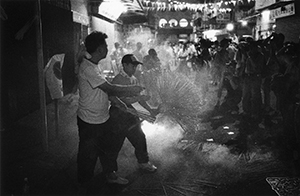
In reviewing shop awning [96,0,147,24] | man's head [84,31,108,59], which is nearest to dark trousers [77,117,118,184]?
man's head [84,31,108,59]

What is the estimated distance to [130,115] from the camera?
457 centimetres

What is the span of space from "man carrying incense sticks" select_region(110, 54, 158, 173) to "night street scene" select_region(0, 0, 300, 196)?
0.06 feet

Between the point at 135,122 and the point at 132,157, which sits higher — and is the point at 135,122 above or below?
above

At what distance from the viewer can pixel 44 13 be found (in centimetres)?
742

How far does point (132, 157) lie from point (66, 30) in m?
5.65

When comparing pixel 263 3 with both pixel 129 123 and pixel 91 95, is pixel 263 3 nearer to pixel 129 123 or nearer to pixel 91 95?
pixel 129 123

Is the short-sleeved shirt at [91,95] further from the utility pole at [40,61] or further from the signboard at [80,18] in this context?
the signboard at [80,18]

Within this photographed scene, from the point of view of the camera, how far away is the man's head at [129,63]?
4.54m

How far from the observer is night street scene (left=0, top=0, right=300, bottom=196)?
4.03 m

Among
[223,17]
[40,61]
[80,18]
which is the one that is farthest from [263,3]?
[40,61]

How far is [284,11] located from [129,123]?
36.4ft

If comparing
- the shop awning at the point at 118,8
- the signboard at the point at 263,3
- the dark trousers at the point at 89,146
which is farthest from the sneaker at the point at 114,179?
the signboard at the point at 263,3

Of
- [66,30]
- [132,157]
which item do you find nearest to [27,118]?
[132,157]

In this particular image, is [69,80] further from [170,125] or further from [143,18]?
[143,18]
